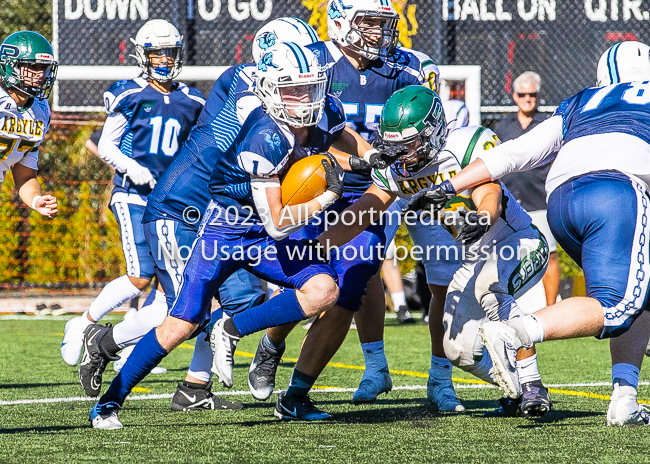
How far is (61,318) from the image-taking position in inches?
361

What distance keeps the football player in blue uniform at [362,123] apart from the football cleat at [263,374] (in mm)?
58

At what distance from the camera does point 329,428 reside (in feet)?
13.0

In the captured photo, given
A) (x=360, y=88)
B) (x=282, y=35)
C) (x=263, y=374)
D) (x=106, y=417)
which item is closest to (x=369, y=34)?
(x=360, y=88)

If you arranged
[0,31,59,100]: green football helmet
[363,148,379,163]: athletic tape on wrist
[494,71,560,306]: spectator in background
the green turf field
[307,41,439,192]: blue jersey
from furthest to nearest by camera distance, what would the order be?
1. [494,71,560,306]: spectator in background
2. [0,31,59,100]: green football helmet
3. [307,41,439,192]: blue jersey
4. [363,148,379,163]: athletic tape on wrist
5. the green turf field

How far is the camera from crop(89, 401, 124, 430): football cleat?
3.87 m

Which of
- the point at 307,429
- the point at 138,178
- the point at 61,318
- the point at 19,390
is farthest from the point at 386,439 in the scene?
the point at 61,318

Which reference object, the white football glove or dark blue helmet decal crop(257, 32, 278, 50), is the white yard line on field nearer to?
the white football glove

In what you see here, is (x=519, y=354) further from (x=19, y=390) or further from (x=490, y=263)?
(x=19, y=390)

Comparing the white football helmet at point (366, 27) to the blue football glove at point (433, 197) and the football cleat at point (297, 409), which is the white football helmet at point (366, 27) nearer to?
the blue football glove at point (433, 197)

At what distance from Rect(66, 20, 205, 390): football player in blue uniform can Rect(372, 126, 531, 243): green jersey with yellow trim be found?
2.01 metres

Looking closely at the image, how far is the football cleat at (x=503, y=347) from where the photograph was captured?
3457mm

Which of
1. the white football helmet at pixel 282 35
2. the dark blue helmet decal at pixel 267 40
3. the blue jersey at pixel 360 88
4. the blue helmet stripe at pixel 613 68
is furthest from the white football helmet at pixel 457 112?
the blue helmet stripe at pixel 613 68

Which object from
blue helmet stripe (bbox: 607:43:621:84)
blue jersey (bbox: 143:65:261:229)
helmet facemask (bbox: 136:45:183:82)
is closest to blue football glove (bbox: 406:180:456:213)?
blue helmet stripe (bbox: 607:43:621:84)

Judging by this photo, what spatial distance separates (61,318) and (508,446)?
6.52 m
